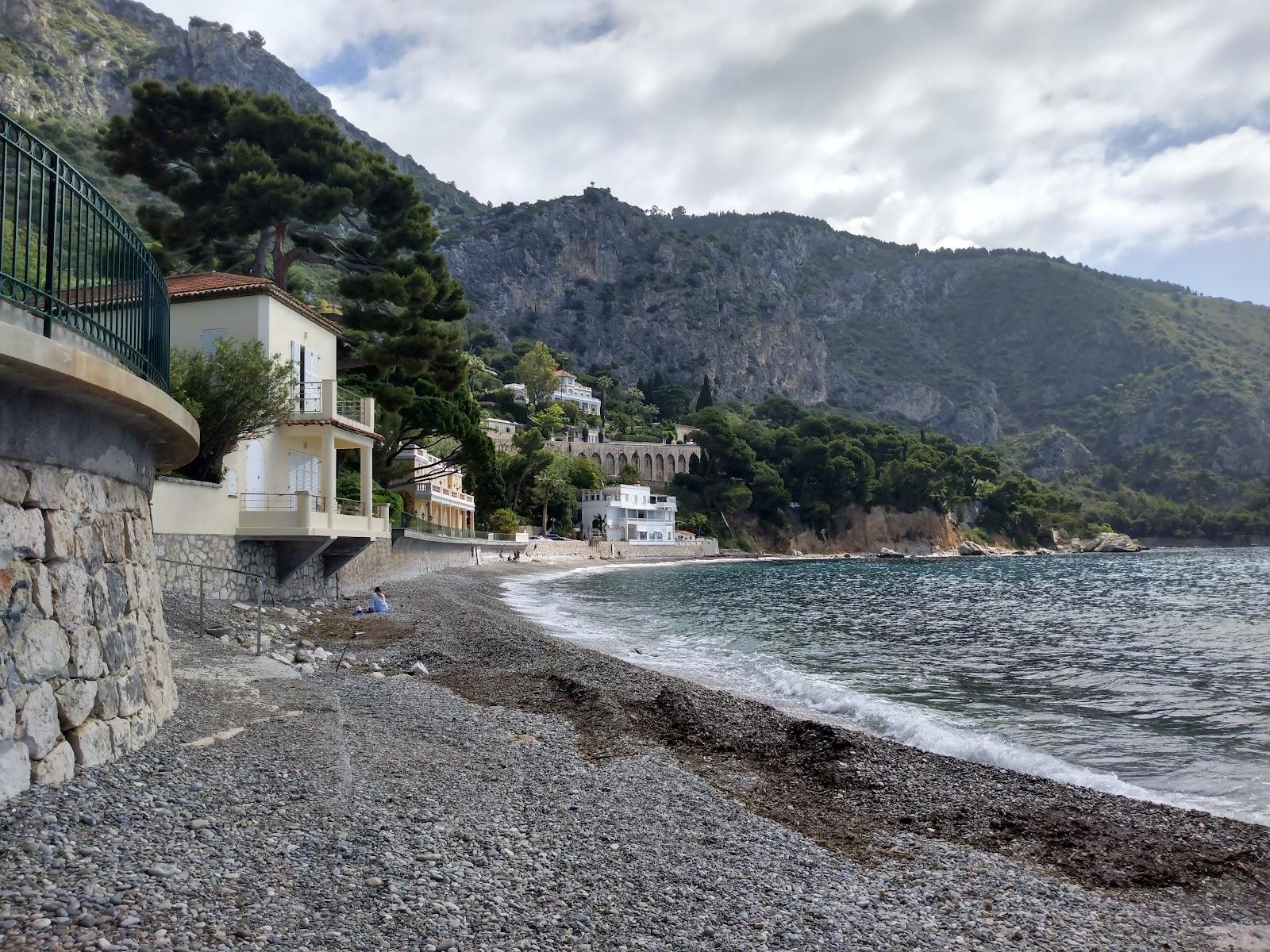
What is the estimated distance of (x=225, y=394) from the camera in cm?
1869

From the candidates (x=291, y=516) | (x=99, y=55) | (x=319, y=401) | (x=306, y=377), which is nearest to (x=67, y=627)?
(x=291, y=516)

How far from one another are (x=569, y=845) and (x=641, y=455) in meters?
121

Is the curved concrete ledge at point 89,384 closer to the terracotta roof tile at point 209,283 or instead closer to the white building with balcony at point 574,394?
the terracotta roof tile at point 209,283

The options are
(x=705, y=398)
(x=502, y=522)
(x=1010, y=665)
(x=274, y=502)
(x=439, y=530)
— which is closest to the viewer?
(x=1010, y=665)

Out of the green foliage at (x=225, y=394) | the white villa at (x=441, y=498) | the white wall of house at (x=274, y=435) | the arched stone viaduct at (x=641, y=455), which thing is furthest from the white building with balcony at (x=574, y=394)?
the green foliage at (x=225, y=394)

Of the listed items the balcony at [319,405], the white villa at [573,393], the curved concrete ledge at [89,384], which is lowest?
the curved concrete ledge at [89,384]

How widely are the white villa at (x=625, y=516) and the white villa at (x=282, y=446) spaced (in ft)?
252

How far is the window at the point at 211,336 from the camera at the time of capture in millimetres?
21078

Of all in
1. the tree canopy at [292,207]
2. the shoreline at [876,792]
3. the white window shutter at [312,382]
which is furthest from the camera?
the tree canopy at [292,207]

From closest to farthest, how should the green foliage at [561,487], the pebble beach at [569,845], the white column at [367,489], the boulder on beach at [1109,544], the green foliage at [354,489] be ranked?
the pebble beach at [569,845], the white column at [367,489], the green foliage at [354,489], the green foliage at [561,487], the boulder on beach at [1109,544]

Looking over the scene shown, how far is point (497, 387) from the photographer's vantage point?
13888 cm

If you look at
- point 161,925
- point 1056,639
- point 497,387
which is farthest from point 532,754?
point 497,387

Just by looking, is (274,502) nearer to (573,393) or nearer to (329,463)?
(329,463)

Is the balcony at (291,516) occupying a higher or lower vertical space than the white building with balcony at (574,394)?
lower
